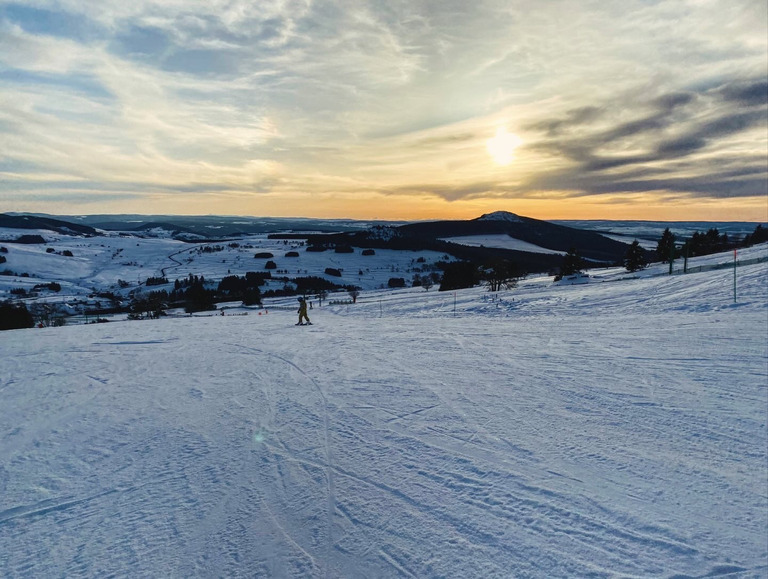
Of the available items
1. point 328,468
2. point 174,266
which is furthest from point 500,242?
point 328,468

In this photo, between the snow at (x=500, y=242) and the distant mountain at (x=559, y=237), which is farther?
the snow at (x=500, y=242)

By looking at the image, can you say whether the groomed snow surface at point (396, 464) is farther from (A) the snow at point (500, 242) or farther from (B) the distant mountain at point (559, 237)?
(A) the snow at point (500, 242)

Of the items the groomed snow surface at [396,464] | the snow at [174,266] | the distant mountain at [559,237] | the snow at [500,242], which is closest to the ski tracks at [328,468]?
the groomed snow surface at [396,464]

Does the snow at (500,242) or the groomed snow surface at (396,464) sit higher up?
the snow at (500,242)

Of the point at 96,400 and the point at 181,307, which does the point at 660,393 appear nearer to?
the point at 96,400

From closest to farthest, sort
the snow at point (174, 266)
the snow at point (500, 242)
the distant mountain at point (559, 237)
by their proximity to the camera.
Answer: the snow at point (174, 266), the distant mountain at point (559, 237), the snow at point (500, 242)

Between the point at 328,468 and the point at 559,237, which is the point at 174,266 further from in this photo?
the point at 559,237
